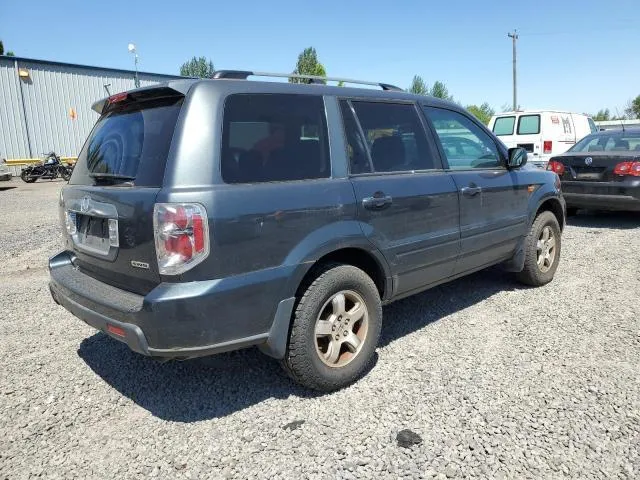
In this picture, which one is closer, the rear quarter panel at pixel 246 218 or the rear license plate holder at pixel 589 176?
the rear quarter panel at pixel 246 218

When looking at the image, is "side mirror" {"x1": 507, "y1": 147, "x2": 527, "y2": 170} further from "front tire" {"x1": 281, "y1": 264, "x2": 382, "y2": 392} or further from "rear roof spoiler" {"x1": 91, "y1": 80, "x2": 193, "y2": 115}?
"rear roof spoiler" {"x1": 91, "y1": 80, "x2": 193, "y2": 115}

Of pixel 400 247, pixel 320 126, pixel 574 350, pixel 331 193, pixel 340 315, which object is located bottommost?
pixel 574 350

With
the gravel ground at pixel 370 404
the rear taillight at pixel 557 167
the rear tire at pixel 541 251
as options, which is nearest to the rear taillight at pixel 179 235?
the gravel ground at pixel 370 404

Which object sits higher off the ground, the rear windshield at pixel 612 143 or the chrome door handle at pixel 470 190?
the rear windshield at pixel 612 143

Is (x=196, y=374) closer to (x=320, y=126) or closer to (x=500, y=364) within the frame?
(x=320, y=126)

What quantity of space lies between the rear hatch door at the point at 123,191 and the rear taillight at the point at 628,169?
7.43 m

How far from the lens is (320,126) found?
10.1ft

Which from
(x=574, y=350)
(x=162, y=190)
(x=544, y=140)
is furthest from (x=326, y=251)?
(x=544, y=140)

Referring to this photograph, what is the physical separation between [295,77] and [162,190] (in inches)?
49.7

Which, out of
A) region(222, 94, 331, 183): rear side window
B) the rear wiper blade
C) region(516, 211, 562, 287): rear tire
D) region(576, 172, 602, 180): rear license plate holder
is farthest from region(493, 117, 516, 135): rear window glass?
the rear wiper blade

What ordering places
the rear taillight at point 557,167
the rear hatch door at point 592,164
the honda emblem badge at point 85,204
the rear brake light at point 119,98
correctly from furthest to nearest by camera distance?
1. the rear taillight at point 557,167
2. the rear hatch door at point 592,164
3. the rear brake light at point 119,98
4. the honda emblem badge at point 85,204

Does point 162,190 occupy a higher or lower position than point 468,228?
higher

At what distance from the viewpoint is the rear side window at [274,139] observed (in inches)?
104

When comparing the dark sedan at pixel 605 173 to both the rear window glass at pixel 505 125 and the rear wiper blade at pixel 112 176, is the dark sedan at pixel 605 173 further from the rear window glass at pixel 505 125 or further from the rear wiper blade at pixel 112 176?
the rear wiper blade at pixel 112 176
